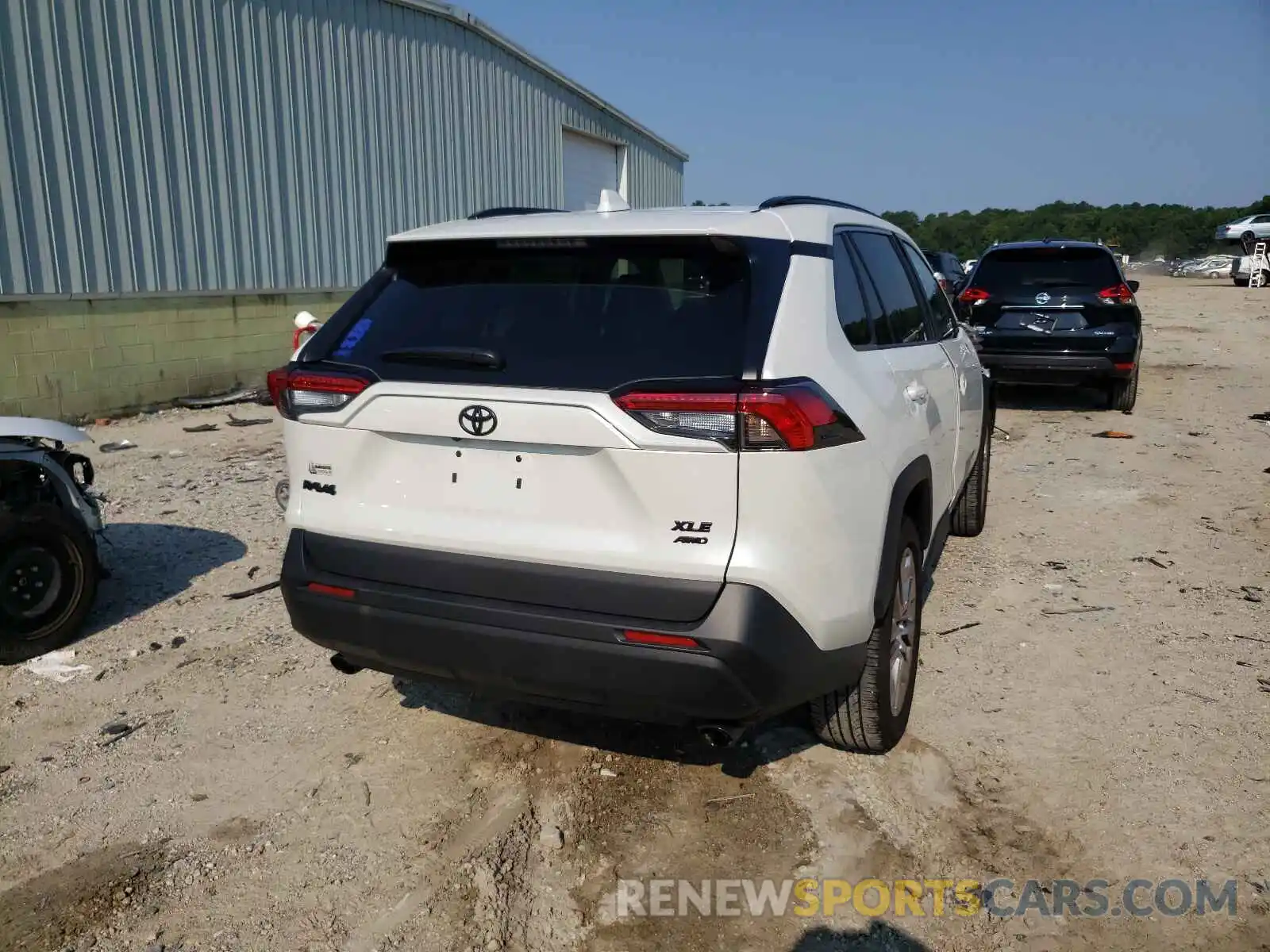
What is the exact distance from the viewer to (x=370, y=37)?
44.6 feet

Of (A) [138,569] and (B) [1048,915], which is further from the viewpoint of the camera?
(A) [138,569]

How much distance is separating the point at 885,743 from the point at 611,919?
1.22 metres

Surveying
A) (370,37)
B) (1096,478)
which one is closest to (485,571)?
(1096,478)

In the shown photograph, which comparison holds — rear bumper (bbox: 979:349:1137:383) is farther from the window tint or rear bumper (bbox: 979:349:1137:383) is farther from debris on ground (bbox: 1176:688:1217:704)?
debris on ground (bbox: 1176:688:1217:704)

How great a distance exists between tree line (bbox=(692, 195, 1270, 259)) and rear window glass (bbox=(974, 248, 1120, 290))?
48759 millimetres

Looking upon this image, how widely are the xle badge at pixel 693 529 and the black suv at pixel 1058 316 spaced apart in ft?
28.4

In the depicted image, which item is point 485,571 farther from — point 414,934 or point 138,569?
point 138,569

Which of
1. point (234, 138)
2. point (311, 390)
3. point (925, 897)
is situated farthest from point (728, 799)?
point (234, 138)

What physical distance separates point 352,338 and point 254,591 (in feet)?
8.90

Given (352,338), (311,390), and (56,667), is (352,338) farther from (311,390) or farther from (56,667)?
(56,667)

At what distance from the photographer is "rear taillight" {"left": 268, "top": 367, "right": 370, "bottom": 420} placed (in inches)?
116

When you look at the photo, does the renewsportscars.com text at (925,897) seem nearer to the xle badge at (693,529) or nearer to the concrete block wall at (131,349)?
the xle badge at (693,529)

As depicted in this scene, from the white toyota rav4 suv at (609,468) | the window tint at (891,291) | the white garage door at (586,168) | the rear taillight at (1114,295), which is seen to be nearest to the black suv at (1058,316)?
the rear taillight at (1114,295)

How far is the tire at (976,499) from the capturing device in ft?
19.7
